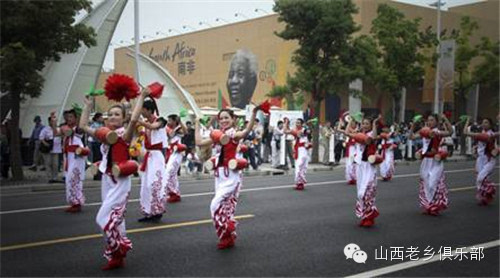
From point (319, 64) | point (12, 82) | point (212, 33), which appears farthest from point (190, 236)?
point (212, 33)

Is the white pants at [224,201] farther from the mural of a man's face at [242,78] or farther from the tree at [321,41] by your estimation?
the mural of a man's face at [242,78]

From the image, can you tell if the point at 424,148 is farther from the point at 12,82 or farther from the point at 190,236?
the point at 12,82

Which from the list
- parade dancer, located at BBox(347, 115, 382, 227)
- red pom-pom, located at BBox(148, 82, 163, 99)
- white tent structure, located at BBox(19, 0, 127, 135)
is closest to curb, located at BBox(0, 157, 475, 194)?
parade dancer, located at BBox(347, 115, 382, 227)

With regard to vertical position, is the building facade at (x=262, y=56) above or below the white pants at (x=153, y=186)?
above

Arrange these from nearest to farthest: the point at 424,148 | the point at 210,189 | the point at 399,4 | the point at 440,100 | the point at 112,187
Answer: the point at 112,187, the point at 424,148, the point at 210,189, the point at 440,100, the point at 399,4

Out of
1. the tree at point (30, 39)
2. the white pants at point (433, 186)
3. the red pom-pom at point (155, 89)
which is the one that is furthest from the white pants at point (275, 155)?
the red pom-pom at point (155, 89)

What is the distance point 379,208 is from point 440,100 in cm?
2251

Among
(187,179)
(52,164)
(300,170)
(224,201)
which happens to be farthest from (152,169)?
(187,179)

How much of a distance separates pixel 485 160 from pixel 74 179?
8.54m

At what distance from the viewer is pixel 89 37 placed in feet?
52.9

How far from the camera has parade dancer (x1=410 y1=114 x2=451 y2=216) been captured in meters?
10.2

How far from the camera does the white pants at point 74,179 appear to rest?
10.3 m

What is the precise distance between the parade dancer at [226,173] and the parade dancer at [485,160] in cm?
620

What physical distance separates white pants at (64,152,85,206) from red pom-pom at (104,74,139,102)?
4340 millimetres
